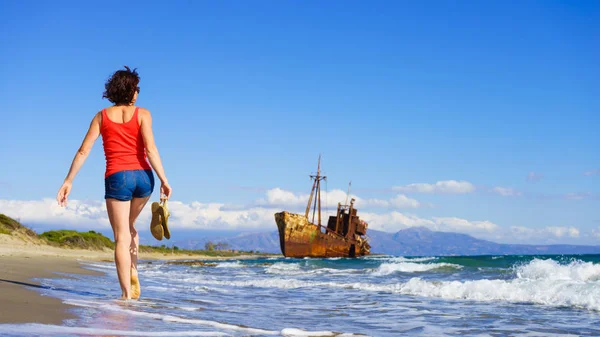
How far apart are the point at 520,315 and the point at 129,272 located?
4316 mm

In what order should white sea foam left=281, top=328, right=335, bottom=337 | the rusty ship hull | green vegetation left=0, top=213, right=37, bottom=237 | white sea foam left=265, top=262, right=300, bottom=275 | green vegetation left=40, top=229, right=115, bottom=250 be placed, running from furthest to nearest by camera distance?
1. the rusty ship hull
2. green vegetation left=40, top=229, right=115, bottom=250
3. green vegetation left=0, top=213, right=37, bottom=237
4. white sea foam left=265, top=262, right=300, bottom=275
5. white sea foam left=281, top=328, right=335, bottom=337

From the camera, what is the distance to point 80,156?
16.2 feet

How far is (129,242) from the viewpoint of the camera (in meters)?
5.04

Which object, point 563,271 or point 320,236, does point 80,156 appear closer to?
point 563,271

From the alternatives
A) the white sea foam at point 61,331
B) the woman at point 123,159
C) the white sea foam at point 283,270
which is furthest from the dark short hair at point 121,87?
the white sea foam at point 283,270

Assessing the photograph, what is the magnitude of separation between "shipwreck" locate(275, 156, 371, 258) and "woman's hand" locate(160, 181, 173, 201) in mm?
43576

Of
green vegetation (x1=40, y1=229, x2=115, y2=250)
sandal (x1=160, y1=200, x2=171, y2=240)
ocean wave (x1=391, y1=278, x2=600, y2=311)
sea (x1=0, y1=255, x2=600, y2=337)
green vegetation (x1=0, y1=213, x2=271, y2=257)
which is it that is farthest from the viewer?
green vegetation (x1=40, y1=229, x2=115, y2=250)

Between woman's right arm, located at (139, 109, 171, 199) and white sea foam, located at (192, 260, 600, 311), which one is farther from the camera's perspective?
white sea foam, located at (192, 260, 600, 311)

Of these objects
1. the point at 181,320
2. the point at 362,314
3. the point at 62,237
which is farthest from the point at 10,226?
the point at 181,320

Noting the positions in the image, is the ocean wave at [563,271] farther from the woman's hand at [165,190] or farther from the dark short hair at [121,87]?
the dark short hair at [121,87]

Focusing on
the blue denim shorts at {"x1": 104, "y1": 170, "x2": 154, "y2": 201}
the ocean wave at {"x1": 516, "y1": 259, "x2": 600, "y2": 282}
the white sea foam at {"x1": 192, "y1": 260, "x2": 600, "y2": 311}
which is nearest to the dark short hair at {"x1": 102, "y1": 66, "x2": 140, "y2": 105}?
the blue denim shorts at {"x1": 104, "y1": 170, "x2": 154, "y2": 201}

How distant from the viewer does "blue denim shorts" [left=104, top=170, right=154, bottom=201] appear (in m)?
4.82

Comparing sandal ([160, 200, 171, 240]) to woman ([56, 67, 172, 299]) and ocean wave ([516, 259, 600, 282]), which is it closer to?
woman ([56, 67, 172, 299])

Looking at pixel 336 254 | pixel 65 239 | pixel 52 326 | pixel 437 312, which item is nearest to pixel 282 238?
pixel 336 254
